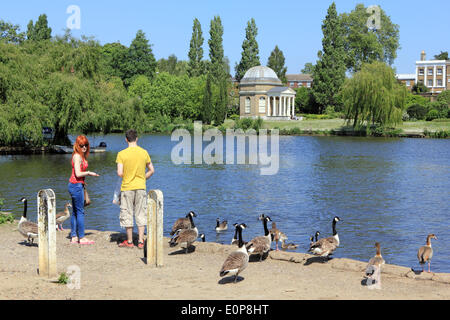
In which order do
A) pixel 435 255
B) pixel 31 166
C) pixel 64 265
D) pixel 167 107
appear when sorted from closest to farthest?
pixel 64 265 → pixel 435 255 → pixel 31 166 → pixel 167 107

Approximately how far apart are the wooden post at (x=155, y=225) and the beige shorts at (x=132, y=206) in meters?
1.15

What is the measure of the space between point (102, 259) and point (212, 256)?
226 centimetres

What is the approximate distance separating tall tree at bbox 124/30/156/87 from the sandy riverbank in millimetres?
92478

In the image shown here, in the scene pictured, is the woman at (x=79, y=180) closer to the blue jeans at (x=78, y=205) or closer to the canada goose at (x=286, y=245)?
the blue jeans at (x=78, y=205)

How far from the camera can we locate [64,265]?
10.1 m

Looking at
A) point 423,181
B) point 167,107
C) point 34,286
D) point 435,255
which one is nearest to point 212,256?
point 34,286

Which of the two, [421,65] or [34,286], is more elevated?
[421,65]

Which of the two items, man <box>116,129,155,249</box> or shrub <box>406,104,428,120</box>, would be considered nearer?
man <box>116,129,155,249</box>

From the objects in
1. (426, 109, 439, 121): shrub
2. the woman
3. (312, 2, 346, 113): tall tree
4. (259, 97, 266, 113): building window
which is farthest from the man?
(259, 97, 266, 113): building window

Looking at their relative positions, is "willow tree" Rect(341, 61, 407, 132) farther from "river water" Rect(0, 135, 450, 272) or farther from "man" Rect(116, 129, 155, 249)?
"man" Rect(116, 129, 155, 249)

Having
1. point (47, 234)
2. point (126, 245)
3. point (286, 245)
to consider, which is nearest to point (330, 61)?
point (286, 245)

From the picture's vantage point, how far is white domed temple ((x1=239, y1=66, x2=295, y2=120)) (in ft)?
341
